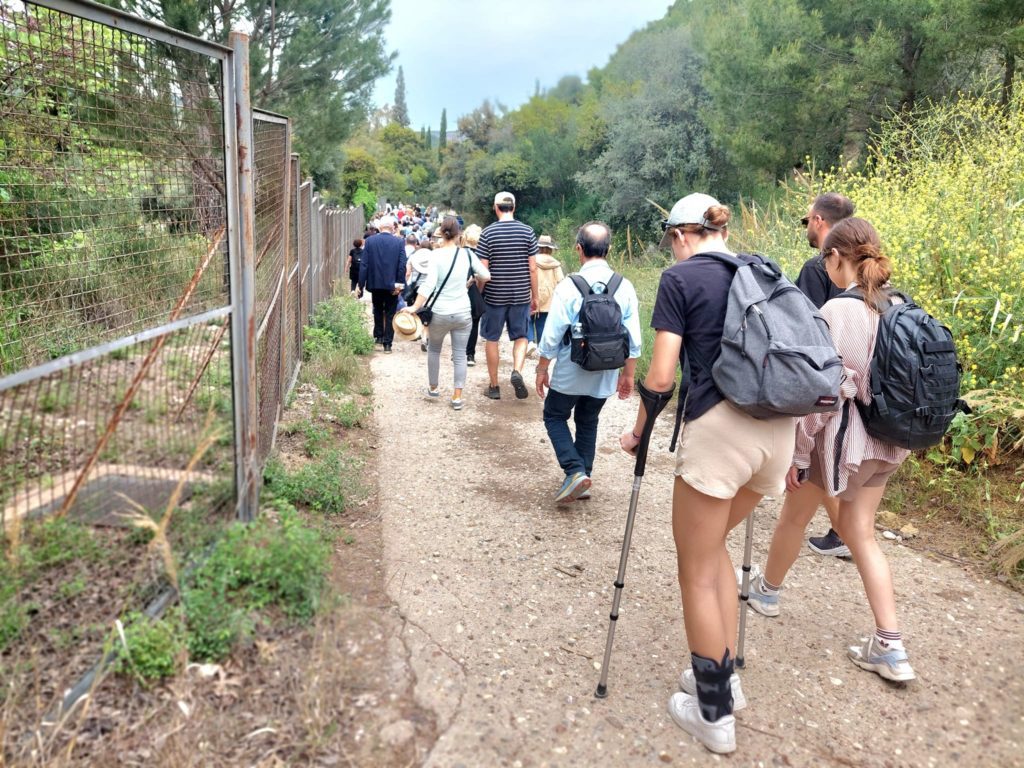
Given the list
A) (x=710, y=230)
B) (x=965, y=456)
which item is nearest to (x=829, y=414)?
(x=710, y=230)

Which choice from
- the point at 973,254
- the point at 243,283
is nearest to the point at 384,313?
the point at 973,254

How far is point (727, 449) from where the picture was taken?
2.64 metres

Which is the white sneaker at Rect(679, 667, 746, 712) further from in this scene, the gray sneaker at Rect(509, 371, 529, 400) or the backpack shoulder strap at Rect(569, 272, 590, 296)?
the gray sneaker at Rect(509, 371, 529, 400)

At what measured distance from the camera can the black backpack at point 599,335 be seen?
4.49 m

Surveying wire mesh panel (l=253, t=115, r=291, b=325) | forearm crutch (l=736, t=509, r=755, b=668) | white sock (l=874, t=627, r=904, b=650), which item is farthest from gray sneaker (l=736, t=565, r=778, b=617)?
wire mesh panel (l=253, t=115, r=291, b=325)

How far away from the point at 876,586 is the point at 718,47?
17.7 m

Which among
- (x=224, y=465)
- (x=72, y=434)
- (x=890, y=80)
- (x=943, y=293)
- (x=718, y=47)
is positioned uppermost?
(x=718, y=47)

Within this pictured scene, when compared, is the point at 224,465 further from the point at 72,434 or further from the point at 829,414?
the point at 829,414

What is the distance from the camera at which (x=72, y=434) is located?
254 cm

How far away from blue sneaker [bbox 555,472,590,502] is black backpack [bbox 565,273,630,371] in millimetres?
697

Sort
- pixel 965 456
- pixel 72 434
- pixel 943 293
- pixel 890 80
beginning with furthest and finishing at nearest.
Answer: pixel 890 80 → pixel 943 293 → pixel 965 456 → pixel 72 434

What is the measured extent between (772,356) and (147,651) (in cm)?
230

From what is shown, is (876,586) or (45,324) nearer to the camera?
(876,586)

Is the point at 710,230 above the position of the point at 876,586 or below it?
above
